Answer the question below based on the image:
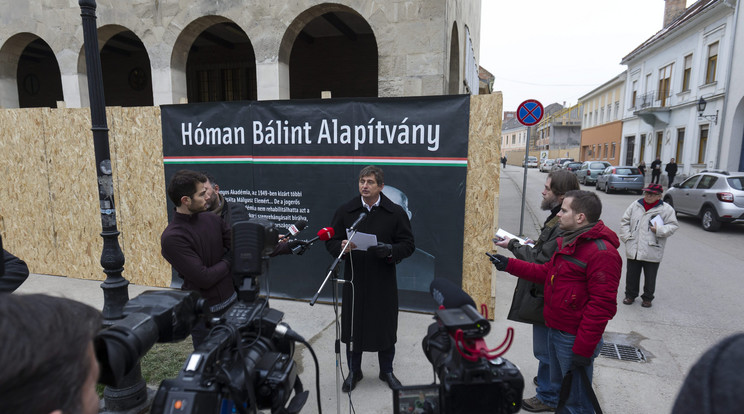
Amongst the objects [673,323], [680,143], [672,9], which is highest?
[672,9]

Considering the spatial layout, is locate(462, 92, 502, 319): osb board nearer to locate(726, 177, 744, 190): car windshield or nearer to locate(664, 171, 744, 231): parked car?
locate(664, 171, 744, 231): parked car

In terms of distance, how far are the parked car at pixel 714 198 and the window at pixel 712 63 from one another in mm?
14597

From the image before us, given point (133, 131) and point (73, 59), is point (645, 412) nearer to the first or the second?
point (133, 131)

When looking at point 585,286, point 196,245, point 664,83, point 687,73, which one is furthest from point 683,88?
point 196,245

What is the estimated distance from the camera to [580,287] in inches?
101

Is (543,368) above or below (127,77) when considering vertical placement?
below

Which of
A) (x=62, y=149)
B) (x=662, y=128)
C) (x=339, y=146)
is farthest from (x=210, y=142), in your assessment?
(x=662, y=128)

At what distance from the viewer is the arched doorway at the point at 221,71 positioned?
533 inches

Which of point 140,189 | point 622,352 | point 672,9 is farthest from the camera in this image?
point 672,9

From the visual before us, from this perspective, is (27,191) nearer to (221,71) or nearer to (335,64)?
(221,71)

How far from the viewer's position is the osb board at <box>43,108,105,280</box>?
606 cm

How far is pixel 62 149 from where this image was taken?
20.2ft

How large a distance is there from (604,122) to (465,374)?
45.9 metres

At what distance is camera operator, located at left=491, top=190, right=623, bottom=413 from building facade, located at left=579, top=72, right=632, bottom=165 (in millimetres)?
36957
